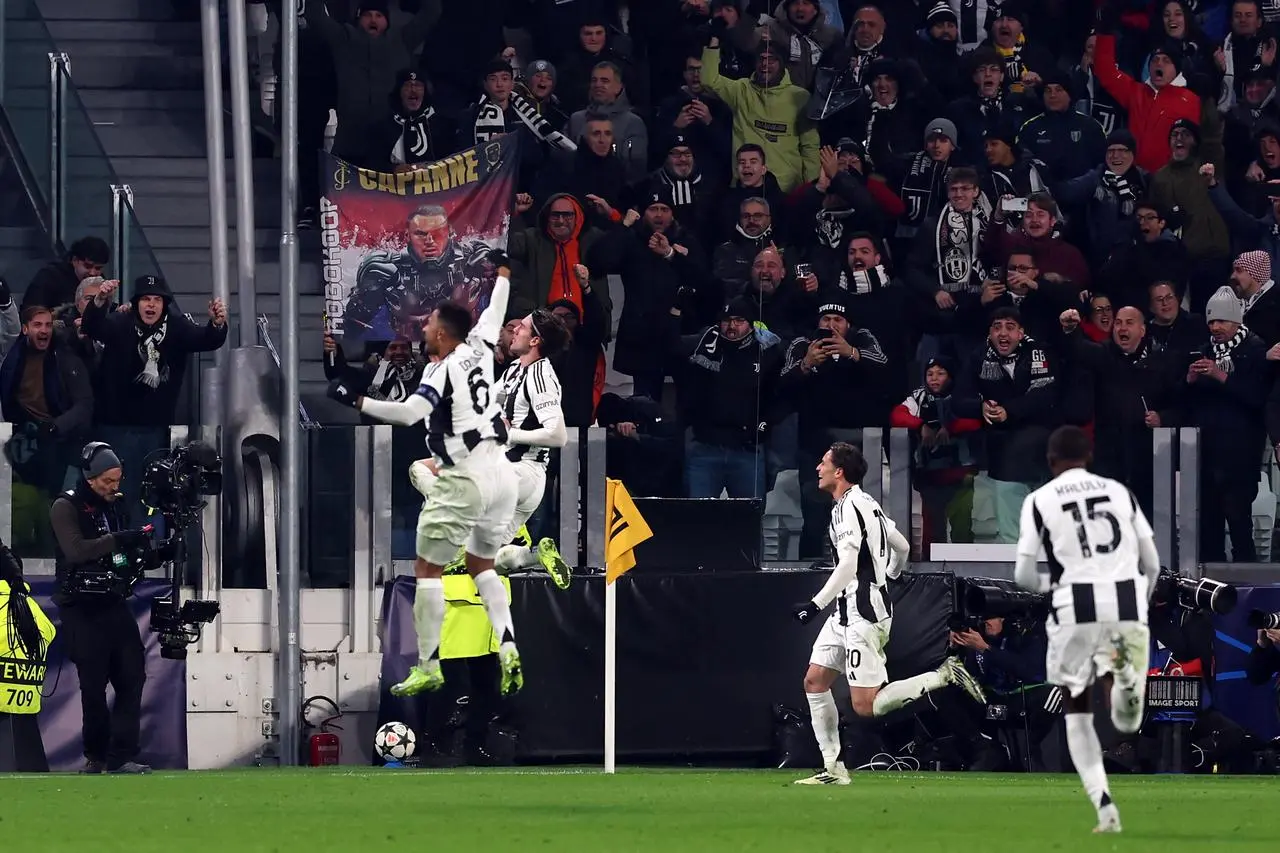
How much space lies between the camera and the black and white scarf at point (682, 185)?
20.6 m

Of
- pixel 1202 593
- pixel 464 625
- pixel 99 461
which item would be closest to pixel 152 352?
pixel 99 461

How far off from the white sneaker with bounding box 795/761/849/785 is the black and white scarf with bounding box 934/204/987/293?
6005mm

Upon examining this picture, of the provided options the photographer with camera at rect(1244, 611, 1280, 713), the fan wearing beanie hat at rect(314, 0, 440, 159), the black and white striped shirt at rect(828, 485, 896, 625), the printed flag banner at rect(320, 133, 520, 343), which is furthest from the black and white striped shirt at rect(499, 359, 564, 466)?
the photographer with camera at rect(1244, 611, 1280, 713)

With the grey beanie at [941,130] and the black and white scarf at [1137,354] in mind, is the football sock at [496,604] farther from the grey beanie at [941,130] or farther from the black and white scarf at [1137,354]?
the grey beanie at [941,130]

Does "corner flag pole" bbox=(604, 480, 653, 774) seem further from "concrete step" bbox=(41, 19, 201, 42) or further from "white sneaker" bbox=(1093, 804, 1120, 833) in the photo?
"concrete step" bbox=(41, 19, 201, 42)

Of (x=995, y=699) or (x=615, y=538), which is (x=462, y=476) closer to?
(x=615, y=538)

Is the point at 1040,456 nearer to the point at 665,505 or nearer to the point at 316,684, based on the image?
the point at 665,505

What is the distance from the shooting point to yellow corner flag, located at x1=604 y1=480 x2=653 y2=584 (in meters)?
16.5

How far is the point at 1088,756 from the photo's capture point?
36.0ft

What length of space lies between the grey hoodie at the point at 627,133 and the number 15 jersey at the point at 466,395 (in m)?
7.84

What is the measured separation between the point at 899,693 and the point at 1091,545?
18.4ft

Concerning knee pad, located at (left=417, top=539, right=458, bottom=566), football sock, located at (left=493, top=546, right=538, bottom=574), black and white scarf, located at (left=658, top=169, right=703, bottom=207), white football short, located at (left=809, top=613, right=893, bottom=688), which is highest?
black and white scarf, located at (left=658, top=169, right=703, bottom=207)

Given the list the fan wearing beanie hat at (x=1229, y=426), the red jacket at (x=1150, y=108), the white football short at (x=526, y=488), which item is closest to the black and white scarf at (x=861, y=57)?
the red jacket at (x=1150, y=108)

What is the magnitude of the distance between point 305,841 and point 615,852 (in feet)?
4.92
